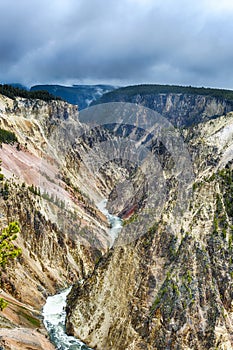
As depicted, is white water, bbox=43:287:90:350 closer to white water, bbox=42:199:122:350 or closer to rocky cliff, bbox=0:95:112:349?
white water, bbox=42:199:122:350

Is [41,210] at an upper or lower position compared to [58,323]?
upper

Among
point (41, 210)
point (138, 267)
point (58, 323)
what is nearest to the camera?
point (138, 267)

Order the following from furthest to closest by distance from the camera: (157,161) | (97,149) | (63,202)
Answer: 1. (97,149)
2. (157,161)
3. (63,202)

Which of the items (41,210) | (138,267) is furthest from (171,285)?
(41,210)

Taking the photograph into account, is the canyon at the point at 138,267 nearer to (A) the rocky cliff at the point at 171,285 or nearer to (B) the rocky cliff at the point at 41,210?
(A) the rocky cliff at the point at 171,285

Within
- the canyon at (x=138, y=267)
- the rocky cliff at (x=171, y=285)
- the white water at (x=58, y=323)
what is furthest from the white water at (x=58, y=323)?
the rocky cliff at (x=171, y=285)

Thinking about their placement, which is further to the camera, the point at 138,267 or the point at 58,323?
the point at 58,323

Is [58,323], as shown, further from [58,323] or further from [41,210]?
[41,210]

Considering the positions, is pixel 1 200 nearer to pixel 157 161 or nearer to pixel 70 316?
pixel 70 316

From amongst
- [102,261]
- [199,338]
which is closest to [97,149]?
[102,261]
